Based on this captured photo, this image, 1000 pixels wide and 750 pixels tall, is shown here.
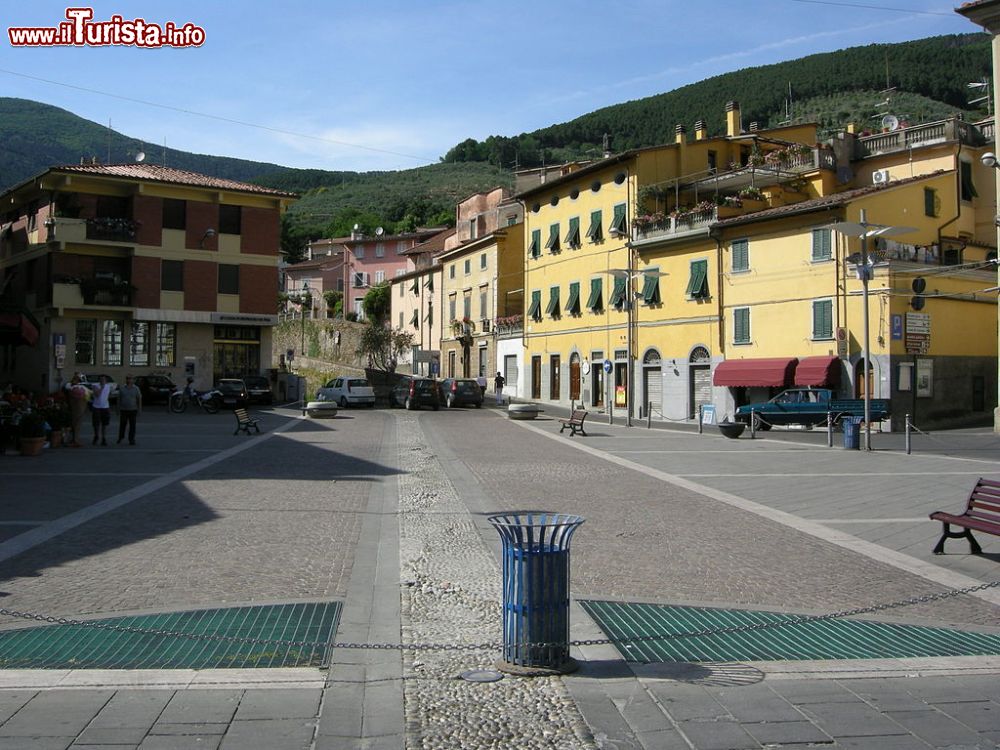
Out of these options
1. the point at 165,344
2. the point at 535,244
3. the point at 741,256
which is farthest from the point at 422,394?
the point at 741,256

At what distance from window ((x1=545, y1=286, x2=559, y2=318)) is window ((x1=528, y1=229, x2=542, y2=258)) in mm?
2962

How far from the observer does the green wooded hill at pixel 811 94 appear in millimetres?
95875

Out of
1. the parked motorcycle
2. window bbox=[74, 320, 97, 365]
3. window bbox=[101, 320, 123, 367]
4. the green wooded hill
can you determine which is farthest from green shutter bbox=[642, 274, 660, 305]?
the green wooded hill

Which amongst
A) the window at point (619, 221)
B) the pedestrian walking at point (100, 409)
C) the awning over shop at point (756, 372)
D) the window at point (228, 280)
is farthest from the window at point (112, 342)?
the awning over shop at point (756, 372)

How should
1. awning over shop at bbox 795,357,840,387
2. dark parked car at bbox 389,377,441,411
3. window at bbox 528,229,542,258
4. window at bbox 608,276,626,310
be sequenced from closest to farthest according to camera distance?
awning over shop at bbox 795,357,840,387, window at bbox 608,276,626,310, dark parked car at bbox 389,377,441,411, window at bbox 528,229,542,258

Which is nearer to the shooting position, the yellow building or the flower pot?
the flower pot

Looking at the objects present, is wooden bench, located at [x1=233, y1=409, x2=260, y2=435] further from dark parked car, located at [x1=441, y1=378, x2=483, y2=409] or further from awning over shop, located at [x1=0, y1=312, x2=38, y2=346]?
dark parked car, located at [x1=441, y1=378, x2=483, y2=409]

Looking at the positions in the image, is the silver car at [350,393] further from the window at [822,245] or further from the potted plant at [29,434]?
the potted plant at [29,434]

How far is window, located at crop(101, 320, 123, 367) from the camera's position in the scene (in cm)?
4222

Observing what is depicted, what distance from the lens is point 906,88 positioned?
99125 millimetres

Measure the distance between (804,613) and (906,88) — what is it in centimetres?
10699

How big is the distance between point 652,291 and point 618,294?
2.47 meters

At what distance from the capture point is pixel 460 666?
18.1 feet

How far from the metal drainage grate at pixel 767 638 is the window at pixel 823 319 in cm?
2739
